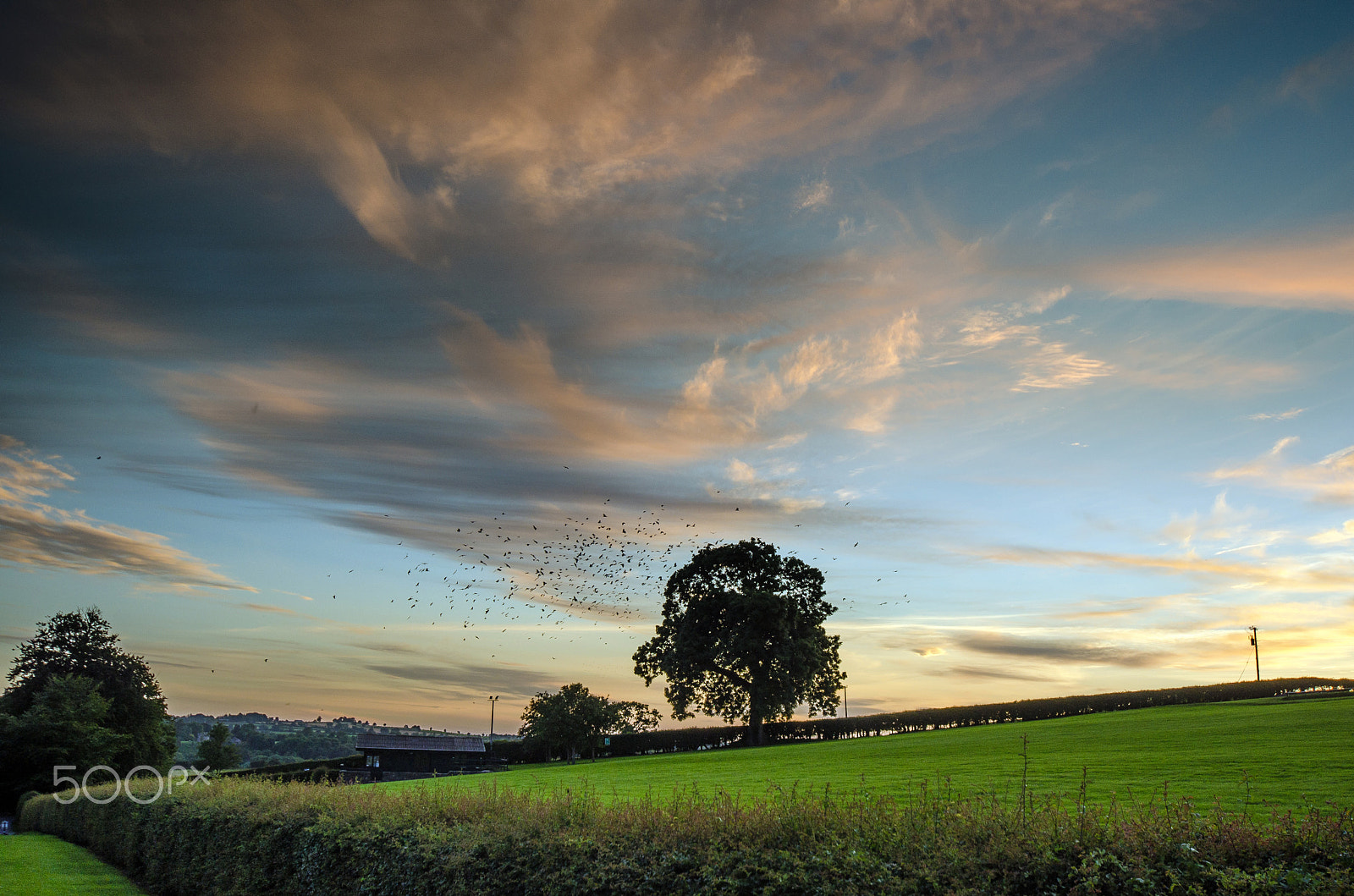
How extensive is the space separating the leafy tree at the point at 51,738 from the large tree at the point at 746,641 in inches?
1531

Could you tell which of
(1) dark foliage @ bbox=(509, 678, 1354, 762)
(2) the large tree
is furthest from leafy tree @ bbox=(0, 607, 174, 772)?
(2) the large tree

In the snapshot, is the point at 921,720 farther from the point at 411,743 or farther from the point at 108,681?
the point at 108,681

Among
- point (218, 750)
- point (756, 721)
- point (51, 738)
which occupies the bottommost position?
point (218, 750)

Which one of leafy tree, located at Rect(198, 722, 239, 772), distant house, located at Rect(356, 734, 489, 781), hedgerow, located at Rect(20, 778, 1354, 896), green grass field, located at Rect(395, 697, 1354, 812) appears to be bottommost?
leafy tree, located at Rect(198, 722, 239, 772)

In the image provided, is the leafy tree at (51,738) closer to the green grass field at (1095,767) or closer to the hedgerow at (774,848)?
the green grass field at (1095,767)

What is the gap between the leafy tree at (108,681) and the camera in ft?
207

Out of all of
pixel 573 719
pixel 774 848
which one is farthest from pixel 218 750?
pixel 774 848

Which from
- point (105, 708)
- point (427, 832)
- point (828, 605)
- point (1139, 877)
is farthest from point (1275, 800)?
point (105, 708)

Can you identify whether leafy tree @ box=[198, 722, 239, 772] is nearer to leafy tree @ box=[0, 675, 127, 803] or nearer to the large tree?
leafy tree @ box=[0, 675, 127, 803]

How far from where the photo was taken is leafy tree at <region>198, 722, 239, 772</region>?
92000 mm

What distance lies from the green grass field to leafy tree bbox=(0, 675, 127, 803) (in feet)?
115

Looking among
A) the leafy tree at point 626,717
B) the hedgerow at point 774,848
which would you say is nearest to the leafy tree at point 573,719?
the leafy tree at point 626,717

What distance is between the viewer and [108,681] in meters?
66.7

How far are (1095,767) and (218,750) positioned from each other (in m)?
98.1
